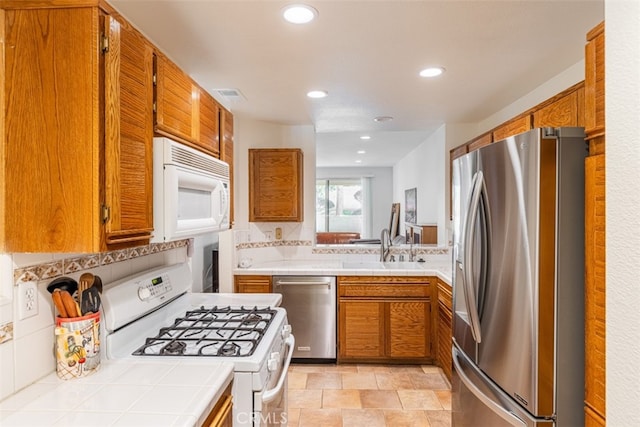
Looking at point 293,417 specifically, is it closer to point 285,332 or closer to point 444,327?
point 285,332

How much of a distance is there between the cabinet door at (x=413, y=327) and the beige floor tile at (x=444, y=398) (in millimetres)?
447

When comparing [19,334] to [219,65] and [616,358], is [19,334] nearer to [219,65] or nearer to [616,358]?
[616,358]

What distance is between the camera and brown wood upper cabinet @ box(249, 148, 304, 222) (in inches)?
143

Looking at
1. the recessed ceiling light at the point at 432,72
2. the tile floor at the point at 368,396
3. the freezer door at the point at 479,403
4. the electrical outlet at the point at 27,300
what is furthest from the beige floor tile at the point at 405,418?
the recessed ceiling light at the point at 432,72

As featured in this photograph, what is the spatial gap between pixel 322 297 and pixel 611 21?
286 cm

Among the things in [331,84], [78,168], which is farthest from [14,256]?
[331,84]

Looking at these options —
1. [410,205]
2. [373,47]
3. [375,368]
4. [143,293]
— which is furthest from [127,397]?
[410,205]

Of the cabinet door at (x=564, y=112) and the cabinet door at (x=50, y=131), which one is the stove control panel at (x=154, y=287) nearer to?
the cabinet door at (x=50, y=131)

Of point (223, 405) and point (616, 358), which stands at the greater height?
point (616, 358)

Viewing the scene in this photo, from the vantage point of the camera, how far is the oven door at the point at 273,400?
4.50ft

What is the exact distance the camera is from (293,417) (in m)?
2.46

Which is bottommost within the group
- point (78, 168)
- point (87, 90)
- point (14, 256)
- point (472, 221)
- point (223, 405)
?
point (223, 405)

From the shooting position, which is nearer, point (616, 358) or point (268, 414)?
point (616, 358)

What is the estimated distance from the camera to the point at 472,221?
1.67 m
